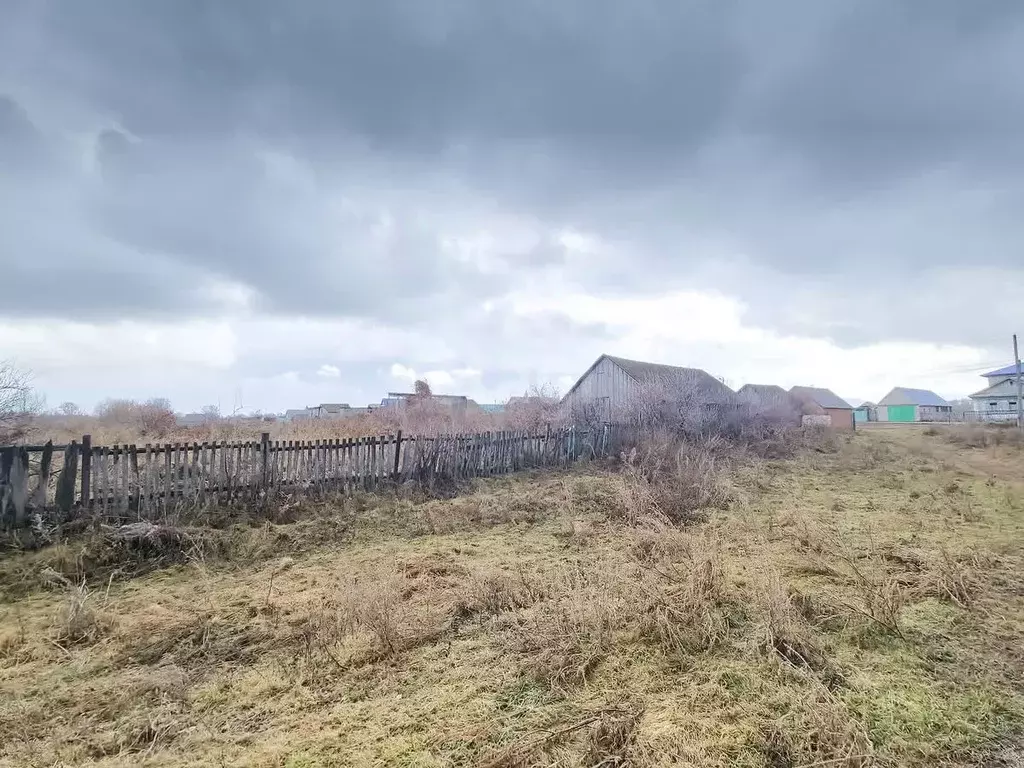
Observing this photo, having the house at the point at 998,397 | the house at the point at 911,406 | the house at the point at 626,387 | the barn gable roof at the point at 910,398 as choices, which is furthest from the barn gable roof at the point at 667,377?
the barn gable roof at the point at 910,398

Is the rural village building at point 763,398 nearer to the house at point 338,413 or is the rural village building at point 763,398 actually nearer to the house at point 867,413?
the house at point 338,413

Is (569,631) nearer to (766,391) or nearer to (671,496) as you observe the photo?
(671,496)

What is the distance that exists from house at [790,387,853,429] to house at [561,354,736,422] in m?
14.6

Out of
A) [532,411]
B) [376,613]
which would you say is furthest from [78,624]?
[532,411]

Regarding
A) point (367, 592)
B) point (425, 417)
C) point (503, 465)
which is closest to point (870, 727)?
point (367, 592)

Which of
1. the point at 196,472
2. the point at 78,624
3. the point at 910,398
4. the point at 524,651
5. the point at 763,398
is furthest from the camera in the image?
the point at 910,398

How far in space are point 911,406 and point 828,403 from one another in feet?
75.5

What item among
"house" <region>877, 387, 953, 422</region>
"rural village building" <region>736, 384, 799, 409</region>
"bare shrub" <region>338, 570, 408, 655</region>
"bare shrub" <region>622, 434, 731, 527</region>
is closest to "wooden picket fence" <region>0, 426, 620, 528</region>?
"bare shrub" <region>622, 434, 731, 527</region>

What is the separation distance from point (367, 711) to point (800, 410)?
3971cm

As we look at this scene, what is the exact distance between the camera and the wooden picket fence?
7121mm

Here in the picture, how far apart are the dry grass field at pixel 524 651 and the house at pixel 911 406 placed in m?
66.5

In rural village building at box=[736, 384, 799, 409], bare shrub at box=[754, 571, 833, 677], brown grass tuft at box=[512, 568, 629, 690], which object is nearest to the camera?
brown grass tuft at box=[512, 568, 629, 690]

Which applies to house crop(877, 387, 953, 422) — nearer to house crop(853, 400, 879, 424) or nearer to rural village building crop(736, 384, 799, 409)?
house crop(853, 400, 879, 424)

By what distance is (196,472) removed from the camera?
8.27 meters
